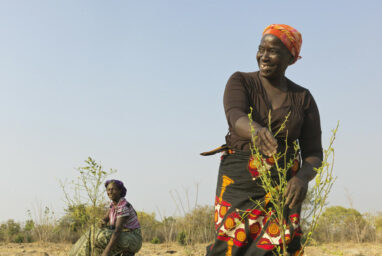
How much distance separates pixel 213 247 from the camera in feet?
7.55

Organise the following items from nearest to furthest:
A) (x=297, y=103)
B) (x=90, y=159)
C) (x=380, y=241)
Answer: (x=297, y=103) → (x=90, y=159) → (x=380, y=241)

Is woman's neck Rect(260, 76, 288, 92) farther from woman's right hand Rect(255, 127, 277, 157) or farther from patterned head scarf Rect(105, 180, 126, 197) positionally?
patterned head scarf Rect(105, 180, 126, 197)

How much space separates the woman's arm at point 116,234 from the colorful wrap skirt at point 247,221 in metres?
2.99

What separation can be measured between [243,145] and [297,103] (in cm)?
46

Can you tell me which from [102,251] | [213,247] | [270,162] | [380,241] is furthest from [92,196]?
[380,241]

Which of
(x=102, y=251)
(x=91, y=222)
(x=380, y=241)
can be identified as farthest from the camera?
(x=380, y=241)

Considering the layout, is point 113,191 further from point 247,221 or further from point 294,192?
point 294,192

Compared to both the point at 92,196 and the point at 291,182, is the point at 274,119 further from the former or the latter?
the point at 92,196

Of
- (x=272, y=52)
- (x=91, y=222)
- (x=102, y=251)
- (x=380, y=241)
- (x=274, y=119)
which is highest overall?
(x=272, y=52)

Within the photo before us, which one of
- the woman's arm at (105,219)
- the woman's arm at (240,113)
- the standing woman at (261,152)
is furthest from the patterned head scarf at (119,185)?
the woman's arm at (240,113)

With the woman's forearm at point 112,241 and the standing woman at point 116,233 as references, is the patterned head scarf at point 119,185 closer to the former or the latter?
the standing woman at point 116,233

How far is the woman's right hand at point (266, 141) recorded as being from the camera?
1.70m

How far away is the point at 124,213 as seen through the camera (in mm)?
5262

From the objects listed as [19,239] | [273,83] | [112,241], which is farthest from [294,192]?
[19,239]
